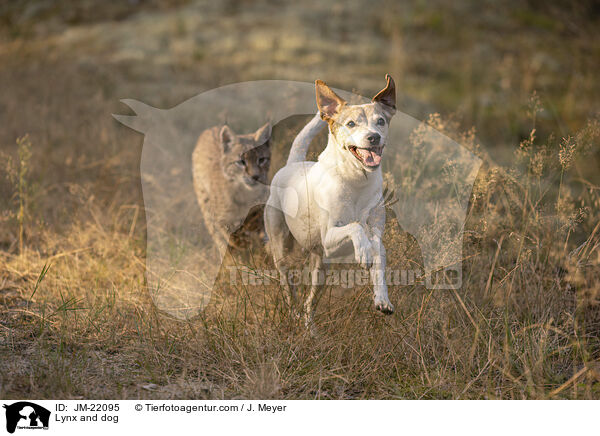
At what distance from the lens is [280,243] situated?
358cm

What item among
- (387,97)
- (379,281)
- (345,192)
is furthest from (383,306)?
(387,97)

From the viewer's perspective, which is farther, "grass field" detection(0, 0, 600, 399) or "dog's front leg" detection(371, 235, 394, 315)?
"grass field" detection(0, 0, 600, 399)

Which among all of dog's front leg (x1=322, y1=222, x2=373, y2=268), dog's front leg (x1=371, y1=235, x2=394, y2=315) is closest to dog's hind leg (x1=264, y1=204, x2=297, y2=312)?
dog's front leg (x1=322, y1=222, x2=373, y2=268)

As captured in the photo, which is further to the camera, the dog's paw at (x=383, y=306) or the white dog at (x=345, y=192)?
the white dog at (x=345, y=192)

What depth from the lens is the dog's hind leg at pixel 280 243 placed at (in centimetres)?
340

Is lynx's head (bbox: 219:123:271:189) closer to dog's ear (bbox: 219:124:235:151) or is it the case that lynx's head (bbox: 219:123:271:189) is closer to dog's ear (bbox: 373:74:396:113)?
dog's ear (bbox: 219:124:235:151)

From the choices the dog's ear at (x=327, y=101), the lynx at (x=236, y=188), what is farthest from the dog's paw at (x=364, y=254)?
the lynx at (x=236, y=188)

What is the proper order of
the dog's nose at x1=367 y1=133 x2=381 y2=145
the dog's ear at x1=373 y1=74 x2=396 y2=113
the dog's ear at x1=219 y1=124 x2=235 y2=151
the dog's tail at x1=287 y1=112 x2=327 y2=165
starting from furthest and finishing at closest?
the dog's ear at x1=219 y1=124 x2=235 y2=151, the dog's tail at x1=287 y1=112 x2=327 y2=165, the dog's ear at x1=373 y1=74 x2=396 y2=113, the dog's nose at x1=367 y1=133 x2=381 y2=145

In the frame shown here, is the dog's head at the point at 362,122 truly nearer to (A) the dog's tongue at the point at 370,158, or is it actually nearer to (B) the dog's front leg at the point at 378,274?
(A) the dog's tongue at the point at 370,158

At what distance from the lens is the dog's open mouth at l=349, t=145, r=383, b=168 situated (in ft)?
8.87

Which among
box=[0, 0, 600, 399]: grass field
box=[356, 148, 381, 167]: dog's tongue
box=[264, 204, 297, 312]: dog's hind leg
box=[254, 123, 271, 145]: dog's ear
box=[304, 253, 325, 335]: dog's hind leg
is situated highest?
box=[356, 148, 381, 167]: dog's tongue

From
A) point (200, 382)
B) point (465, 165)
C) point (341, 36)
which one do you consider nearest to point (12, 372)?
point (200, 382)

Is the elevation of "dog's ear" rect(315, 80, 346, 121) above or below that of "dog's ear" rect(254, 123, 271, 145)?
above
